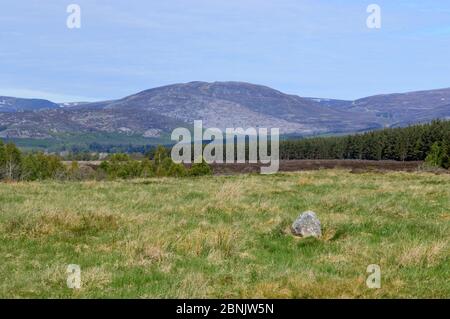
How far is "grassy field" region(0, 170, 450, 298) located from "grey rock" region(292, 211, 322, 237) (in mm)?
245

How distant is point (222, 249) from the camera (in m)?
11.6

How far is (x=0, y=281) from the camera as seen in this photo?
30.0 ft

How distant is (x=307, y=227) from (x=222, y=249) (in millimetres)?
2801

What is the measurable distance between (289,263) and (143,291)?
340 centimetres

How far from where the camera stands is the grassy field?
882 centimetres

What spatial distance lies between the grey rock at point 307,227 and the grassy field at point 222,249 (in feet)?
0.81

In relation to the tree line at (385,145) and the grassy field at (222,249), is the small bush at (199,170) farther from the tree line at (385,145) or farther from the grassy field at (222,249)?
the grassy field at (222,249)

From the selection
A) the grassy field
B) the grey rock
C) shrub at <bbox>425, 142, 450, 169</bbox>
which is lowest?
shrub at <bbox>425, 142, 450, 169</bbox>

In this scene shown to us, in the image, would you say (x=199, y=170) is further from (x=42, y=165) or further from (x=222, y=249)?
(x=222, y=249)

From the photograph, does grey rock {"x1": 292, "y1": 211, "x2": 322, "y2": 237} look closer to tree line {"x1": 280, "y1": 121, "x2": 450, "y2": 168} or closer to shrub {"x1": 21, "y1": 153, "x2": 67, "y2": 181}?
shrub {"x1": 21, "y1": 153, "x2": 67, "y2": 181}

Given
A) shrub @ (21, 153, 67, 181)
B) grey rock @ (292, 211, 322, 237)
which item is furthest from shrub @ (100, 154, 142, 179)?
grey rock @ (292, 211, 322, 237)
